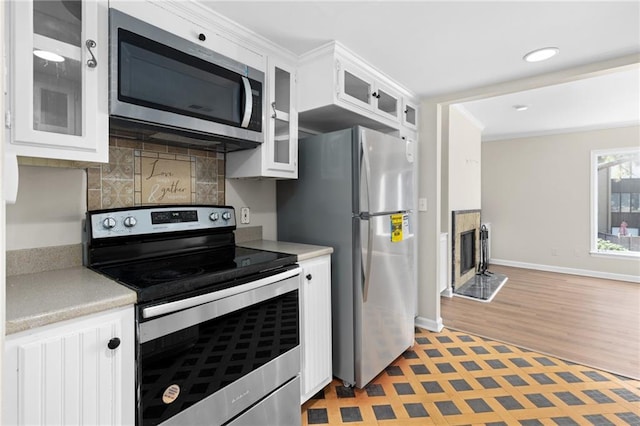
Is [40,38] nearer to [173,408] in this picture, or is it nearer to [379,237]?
[173,408]

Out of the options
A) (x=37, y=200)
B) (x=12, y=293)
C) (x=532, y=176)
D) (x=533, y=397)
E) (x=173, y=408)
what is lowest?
(x=533, y=397)

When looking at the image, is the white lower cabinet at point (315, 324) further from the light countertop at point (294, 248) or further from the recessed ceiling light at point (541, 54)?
the recessed ceiling light at point (541, 54)

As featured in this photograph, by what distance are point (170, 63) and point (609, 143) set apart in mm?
6082

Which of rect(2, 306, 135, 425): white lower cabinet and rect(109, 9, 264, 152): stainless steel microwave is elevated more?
rect(109, 9, 264, 152): stainless steel microwave

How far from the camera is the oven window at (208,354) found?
3.58 feet

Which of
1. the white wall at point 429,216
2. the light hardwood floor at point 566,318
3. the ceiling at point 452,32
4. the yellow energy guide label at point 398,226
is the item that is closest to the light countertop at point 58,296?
the ceiling at point 452,32

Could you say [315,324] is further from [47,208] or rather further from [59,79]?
[59,79]

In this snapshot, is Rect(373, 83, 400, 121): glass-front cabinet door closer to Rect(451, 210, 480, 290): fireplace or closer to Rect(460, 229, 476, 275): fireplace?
Rect(451, 210, 480, 290): fireplace

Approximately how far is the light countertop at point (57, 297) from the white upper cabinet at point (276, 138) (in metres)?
0.96

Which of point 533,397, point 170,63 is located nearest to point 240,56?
point 170,63

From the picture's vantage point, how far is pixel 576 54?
80.4 inches

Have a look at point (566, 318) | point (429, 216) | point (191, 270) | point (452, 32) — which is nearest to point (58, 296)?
point (191, 270)

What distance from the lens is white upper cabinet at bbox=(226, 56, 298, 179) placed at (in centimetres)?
184

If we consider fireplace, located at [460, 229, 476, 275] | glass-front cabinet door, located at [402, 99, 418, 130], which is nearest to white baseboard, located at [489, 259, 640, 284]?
fireplace, located at [460, 229, 476, 275]
